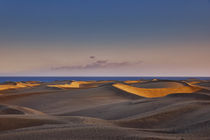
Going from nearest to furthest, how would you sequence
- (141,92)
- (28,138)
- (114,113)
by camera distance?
(28,138)
(114,113)
(141,92)

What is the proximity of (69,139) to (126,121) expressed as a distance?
1825mm

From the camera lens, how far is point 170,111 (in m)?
4.34

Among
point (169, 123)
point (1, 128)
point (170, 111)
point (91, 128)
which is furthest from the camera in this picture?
point (170, 111)

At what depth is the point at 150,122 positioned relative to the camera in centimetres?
387

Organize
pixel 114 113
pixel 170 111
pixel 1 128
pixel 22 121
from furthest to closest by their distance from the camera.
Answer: pixel 114 113 → pixel 170 111 → pixel 22 121 → pixel 1 128

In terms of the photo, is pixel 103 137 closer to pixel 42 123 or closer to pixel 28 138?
pixel 28 138

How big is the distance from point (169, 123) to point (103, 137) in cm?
198

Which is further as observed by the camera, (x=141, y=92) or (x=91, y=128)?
(x=141, y=92)

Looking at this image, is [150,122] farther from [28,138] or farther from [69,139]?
[28,138]

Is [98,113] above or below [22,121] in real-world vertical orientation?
below

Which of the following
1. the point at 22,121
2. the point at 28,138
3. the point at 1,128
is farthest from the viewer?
the point at 22,121

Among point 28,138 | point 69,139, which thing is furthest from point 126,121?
point 28,138

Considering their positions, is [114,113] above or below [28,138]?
below

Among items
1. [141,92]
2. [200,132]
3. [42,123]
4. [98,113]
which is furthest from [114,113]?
[141,92]
